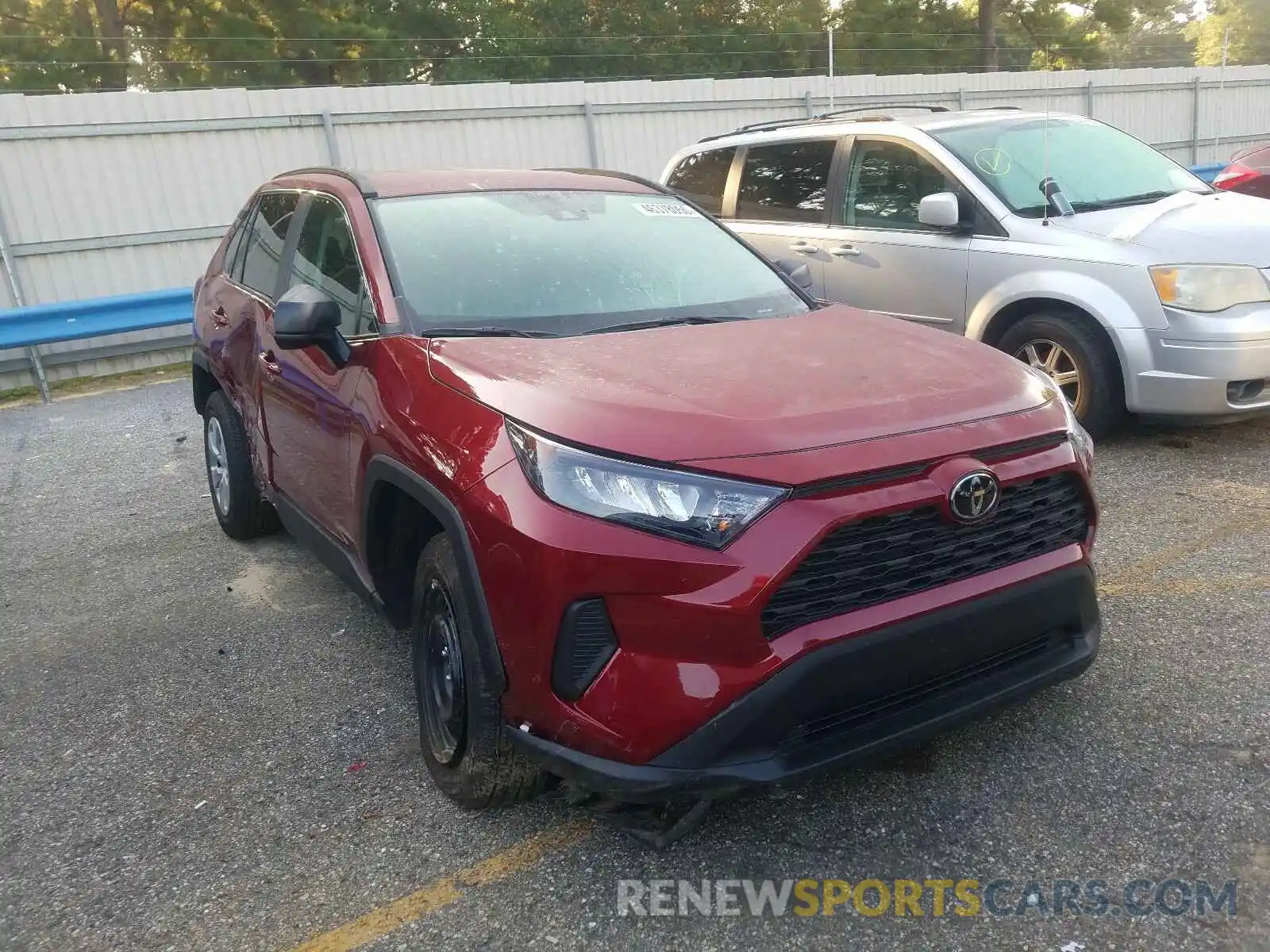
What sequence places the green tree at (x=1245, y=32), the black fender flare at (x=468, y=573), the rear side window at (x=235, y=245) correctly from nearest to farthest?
1. the black fender flare at (x=468, y=573)
2. the rear side window at (x=235, y=245)
3. the green tree at (x=1245, y=32)

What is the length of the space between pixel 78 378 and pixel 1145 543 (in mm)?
9671

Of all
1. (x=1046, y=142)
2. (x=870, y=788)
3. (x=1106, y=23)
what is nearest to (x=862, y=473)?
(x=870, y=788)

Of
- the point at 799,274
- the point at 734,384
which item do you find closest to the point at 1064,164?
the point at 799,274

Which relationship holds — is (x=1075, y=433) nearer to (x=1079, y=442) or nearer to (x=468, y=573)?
(x=1079, y=442)

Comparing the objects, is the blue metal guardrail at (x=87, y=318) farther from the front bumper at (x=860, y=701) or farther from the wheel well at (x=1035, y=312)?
the front bumper at (x=860, y=701)

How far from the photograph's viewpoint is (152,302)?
33.2 ft

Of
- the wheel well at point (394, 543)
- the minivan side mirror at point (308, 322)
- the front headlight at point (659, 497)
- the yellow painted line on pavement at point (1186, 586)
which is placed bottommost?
the yellow painted line on pavement at point (1186, 586)

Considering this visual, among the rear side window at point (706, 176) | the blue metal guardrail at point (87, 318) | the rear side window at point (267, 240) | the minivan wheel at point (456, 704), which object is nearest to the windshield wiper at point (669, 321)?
the minivan wheel at point (456, 704)

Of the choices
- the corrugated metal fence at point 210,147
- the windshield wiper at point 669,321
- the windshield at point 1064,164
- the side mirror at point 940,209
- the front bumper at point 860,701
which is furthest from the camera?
the corrugated metal fence at point 210,147

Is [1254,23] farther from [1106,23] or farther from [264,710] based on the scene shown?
[264,710]

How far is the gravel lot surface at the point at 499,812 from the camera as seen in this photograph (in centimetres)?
239

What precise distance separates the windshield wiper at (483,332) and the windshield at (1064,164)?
3666mm

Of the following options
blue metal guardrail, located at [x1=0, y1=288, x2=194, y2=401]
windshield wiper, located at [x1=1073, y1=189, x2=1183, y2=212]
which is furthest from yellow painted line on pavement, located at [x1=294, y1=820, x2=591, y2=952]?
blue metal guardrail, located at [x1=0, y1=288, x2=194, y2=401]

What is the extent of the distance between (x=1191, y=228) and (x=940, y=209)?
4.05 ft
